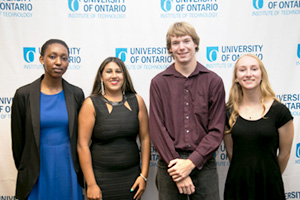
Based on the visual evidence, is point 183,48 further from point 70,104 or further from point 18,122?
point 18,122

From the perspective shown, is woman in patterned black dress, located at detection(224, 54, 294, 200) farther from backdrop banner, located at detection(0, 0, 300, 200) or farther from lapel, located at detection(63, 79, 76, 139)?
lapel, located at detection(63, 79, 76, 139)

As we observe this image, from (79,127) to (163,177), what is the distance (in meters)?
0.73

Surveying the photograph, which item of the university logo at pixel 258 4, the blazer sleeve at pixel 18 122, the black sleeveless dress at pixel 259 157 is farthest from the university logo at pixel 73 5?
the black sleeveless dress at pixel 259 157

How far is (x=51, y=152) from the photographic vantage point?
1719 mm

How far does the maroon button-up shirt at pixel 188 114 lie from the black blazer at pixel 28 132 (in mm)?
605

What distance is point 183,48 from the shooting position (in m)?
1.66

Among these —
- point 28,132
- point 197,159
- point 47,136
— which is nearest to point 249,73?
point 197,159

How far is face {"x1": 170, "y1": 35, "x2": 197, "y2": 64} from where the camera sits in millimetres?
1673

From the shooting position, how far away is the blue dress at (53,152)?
5.61 feet

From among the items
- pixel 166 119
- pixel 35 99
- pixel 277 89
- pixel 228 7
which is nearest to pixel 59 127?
pixel 35 99

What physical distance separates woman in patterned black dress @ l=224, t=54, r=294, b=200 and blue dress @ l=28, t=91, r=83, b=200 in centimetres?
118

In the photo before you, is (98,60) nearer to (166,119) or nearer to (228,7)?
(166,119)

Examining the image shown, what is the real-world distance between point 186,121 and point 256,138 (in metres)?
0.47

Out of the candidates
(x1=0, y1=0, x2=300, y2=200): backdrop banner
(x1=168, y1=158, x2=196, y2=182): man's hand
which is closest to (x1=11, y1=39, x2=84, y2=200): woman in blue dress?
(x1=0, y1=0, x2=300, y2=200): backdrop banner
